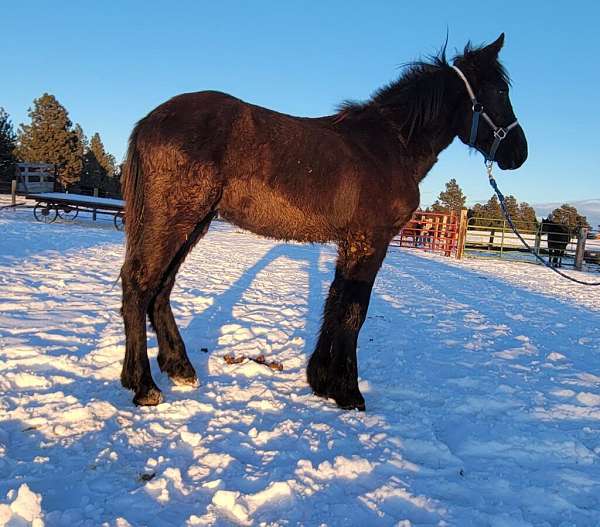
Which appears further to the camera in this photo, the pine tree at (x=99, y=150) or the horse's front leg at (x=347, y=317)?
the pine tree at (x=99, y=150)

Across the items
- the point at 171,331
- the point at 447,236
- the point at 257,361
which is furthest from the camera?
the point at 447,236

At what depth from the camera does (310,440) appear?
2.38 m

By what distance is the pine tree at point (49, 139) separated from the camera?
131 feet

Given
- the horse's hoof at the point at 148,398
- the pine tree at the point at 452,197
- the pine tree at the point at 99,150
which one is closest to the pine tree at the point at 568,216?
the pine tree at the point at 452,197

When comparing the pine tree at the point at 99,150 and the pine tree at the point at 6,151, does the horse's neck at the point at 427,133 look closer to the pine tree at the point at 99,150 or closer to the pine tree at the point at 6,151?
the pine tree at the point at 6,151

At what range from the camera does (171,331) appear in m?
3.20

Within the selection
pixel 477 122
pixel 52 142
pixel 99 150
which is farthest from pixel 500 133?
pixel 99 150

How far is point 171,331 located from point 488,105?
10.0ft

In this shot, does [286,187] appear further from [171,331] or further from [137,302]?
[171,331]

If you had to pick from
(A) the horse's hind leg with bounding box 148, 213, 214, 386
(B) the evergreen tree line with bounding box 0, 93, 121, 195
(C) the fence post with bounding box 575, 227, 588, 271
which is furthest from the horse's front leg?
(B) the evergreen tree line with bounding box 0, 93, 121, 195

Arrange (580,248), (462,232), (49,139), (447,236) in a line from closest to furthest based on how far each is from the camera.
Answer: (580,248)
(462,232)
(447,236)
(49,139)

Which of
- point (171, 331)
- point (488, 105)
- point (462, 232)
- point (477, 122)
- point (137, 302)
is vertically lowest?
point (171, 331)

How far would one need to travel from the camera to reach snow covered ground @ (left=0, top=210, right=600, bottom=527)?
1816 mm

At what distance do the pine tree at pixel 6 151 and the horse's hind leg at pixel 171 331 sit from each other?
1496 inches
